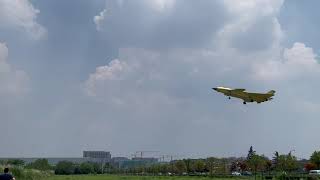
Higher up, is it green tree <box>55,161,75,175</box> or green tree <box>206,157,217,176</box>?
green tree <box>206,157,217,176</box>

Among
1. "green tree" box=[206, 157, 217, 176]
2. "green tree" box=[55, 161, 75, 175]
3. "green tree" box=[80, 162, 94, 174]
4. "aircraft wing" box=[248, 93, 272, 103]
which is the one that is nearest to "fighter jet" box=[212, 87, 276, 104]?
"aircraft wing" box=[248, 93, 272, 103]

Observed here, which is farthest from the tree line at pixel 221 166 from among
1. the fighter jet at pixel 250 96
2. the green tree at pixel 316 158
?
the fighter jet at pixel 250 96

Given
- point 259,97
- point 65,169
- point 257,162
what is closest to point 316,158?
point 257,162

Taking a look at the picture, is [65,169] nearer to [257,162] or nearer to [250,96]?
[257,162]

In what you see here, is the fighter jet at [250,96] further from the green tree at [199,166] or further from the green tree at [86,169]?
the green tree at [86,169]

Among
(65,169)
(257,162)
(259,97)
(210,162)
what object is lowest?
(65,169)

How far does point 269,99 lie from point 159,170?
12104 cm

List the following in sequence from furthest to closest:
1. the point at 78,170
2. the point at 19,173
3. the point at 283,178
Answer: the point at 78,170
the point at 283,178
the point at 19,173

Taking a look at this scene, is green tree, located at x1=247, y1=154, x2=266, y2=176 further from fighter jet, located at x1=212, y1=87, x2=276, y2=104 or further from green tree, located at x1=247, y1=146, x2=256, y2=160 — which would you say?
fighter jet, located at x1=212, y1=87, x2=276, y2=104

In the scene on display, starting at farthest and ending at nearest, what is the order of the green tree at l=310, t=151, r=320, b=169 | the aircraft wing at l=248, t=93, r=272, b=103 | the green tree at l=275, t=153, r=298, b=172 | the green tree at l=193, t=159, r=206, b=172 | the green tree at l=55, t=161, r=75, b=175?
the green tree at l=55, t=161, r=75, b=175 → the green tree at l=193, t=159, r=206, b=172 → the green tree at l=275, t=153, r=298, b=172 → the green tree at l=310, t=151, r=320, b=169 → the aircraft wing at l=248, t=93, r=272, b=103

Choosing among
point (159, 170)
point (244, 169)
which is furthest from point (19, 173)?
point (159, 170)

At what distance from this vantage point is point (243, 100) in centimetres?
4262

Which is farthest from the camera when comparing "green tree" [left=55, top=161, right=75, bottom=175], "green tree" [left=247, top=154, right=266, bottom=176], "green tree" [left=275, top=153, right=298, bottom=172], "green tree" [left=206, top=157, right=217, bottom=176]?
"green tree" [left=55, top=161, right=75, bottom=175]

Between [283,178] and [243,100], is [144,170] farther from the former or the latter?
[243,100]
